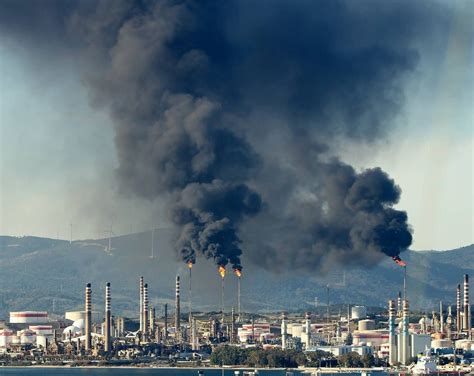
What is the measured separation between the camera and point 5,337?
483ft

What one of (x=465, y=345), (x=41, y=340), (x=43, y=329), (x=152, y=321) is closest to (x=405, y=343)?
(x=465, y=345)

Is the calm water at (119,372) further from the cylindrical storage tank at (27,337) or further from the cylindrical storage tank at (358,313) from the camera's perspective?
the cylindrical storage tank at (358,313)

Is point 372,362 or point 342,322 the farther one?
point 342,322

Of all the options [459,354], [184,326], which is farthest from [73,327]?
[459,354]

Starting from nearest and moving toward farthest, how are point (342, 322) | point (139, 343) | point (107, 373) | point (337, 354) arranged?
1. point (107, 373)
2. point (337, 354)
3. point (139, 343)
4. point (342, 322)

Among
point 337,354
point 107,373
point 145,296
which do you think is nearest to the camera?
point 107,373

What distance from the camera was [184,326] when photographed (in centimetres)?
14900

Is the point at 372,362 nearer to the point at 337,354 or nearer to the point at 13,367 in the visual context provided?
the point at 337,354

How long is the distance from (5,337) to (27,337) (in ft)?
7.67

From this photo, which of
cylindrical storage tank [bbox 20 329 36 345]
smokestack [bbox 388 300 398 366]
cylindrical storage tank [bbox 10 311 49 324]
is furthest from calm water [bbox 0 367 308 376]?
cylindrical storage tank [bbox 10 311 49 324]

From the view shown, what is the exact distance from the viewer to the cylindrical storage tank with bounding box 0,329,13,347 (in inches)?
5728

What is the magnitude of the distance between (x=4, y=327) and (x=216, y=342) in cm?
3468

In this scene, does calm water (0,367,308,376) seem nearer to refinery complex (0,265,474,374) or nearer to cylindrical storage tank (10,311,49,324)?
refinery complex (0,265,474,374)

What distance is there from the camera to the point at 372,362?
112 m
